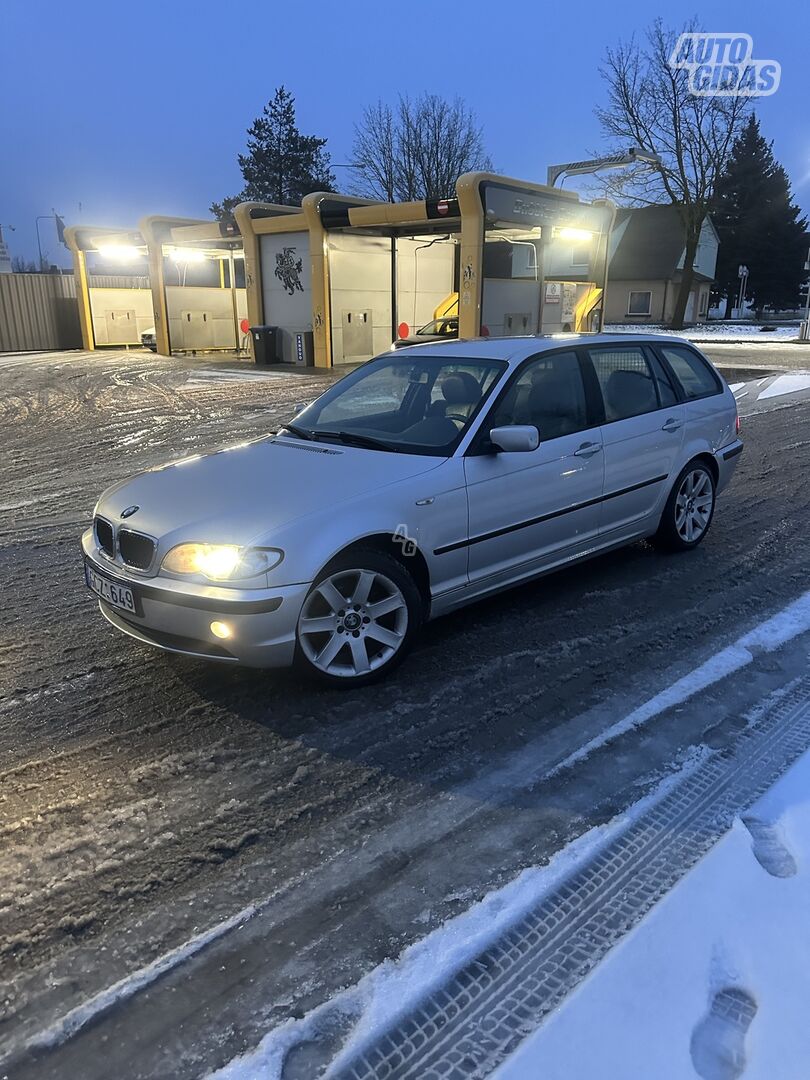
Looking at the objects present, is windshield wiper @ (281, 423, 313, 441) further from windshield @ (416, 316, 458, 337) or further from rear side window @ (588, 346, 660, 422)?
windshield @ (416, 316, 458, 337)

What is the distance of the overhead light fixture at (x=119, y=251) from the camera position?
26547 mm

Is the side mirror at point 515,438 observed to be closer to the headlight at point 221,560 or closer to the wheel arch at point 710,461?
the headlight at point 221,560

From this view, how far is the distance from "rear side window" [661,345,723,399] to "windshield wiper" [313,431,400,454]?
2624 mm

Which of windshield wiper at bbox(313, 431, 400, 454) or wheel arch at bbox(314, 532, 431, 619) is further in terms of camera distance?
windshield wiper at bbox(313, 431, 400, 454)

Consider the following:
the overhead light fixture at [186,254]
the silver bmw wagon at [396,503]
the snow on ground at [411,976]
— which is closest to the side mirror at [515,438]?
the silver bmw wagon at [396,503]

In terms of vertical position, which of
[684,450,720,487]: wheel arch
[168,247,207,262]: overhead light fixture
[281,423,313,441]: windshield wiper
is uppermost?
[168,247,207,262]: overhead light fixture

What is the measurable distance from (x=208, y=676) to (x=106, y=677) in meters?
0.52

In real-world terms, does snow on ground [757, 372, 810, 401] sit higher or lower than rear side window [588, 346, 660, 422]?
lower

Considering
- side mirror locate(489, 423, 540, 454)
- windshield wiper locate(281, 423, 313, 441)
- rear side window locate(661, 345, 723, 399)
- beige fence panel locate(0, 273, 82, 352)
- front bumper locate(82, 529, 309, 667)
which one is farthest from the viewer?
beige fence panel locate(0, 273, 82, 352)

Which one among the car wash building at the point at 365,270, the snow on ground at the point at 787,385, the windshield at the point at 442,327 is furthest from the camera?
the windshield at the point at 442,327

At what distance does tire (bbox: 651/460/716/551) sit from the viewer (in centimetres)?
586

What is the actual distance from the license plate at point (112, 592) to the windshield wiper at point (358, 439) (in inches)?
58.9

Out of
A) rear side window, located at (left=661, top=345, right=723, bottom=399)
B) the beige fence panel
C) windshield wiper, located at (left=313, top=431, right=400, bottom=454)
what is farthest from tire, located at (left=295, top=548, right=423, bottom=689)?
the beige fence panel

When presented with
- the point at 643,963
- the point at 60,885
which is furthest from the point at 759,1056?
the point at 60,885
